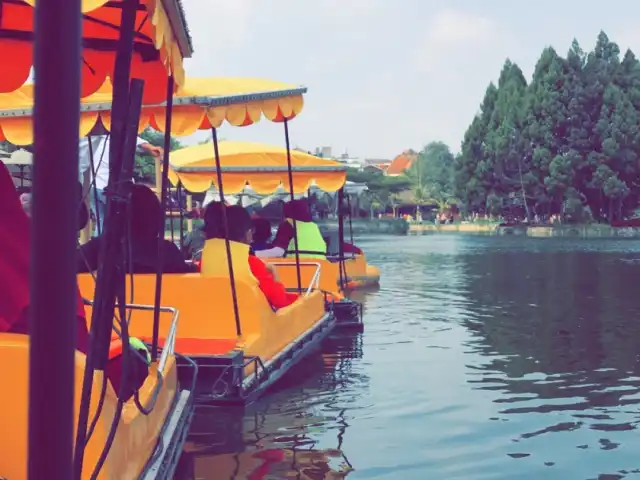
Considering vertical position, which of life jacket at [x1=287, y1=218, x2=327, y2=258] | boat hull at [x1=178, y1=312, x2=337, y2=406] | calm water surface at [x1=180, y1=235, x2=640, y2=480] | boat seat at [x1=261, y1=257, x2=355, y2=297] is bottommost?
calm water surface at [x1=180, y1=235, x2=640, y2=480]

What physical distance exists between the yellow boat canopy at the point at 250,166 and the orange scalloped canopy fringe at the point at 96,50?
612 centimetres

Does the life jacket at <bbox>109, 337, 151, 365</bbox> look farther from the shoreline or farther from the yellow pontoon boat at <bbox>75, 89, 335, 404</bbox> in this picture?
the shoreline

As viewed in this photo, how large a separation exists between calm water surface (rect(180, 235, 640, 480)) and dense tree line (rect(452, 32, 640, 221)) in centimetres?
4714

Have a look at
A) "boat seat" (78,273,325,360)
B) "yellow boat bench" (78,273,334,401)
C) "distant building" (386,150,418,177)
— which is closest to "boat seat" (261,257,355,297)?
"yellow boat bench" (78,273,334,401)

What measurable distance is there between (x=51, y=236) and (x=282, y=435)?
4906mm

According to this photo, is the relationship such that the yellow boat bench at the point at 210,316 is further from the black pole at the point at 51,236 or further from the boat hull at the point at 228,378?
the black pole at the point at 51,236

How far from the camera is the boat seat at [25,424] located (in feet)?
9.74

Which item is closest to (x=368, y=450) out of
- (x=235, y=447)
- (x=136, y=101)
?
(x=235, y=447)

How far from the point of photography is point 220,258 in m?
7.35

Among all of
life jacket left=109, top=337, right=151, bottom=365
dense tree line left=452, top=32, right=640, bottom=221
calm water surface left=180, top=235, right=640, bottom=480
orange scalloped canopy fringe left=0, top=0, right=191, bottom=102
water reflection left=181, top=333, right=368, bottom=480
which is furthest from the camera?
dense tree line left=452, top=32, right=640, bottom=221

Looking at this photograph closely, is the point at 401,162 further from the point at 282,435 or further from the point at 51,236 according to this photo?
the point at 51,236

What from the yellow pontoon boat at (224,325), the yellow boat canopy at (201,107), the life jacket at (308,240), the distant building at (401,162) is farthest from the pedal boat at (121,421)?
the distant building at (401,162)

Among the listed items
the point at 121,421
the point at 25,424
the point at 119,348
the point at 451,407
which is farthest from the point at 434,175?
the point at 25,424

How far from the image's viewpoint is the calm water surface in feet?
18.3
